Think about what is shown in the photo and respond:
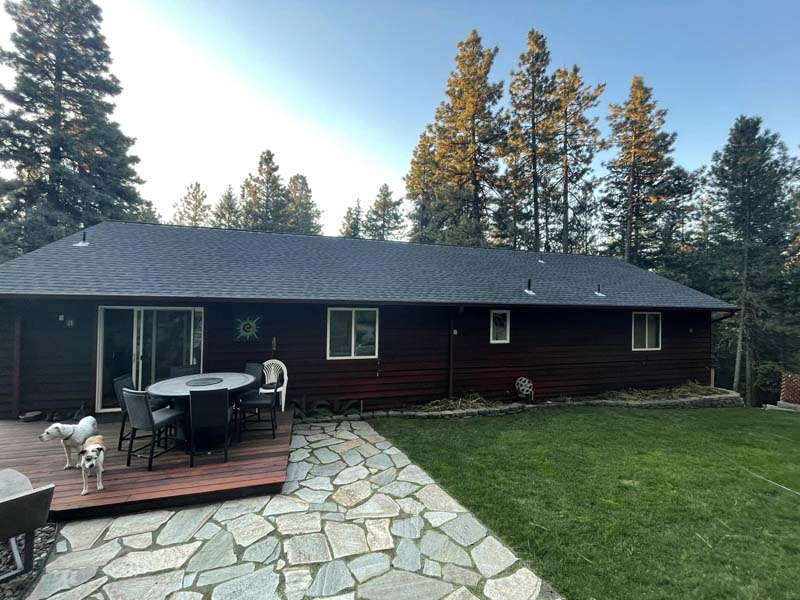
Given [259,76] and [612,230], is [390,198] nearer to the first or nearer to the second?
[612,230]

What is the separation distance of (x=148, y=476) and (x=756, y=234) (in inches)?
824

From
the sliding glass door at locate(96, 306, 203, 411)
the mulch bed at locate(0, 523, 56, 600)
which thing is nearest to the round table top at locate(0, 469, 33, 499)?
the mulch bed at locate(0, 523, 56, 600)

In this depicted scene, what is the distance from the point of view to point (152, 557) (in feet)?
8.11

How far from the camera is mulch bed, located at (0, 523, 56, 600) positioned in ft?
7.04

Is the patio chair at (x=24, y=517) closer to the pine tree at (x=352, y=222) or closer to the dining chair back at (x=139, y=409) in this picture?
the dining chair back at (x=139, y=409)

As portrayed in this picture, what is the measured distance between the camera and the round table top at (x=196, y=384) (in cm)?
396

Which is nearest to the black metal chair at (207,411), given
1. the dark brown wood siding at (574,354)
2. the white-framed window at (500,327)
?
the dark brown wood siding at (574,354)

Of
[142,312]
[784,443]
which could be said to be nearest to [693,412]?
[784,443]

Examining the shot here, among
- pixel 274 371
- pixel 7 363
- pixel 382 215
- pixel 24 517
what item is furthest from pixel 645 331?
pixel 382 215

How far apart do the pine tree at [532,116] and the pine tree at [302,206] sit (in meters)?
15.1

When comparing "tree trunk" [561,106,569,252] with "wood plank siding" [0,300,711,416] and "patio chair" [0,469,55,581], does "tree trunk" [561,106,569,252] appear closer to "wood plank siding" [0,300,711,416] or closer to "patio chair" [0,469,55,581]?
"wood plank siding" [0,300,711,416]

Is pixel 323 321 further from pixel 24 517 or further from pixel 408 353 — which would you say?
pixel 24 517

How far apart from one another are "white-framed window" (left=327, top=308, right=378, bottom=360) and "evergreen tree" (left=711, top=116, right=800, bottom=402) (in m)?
15.8

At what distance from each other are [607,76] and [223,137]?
15.6m
